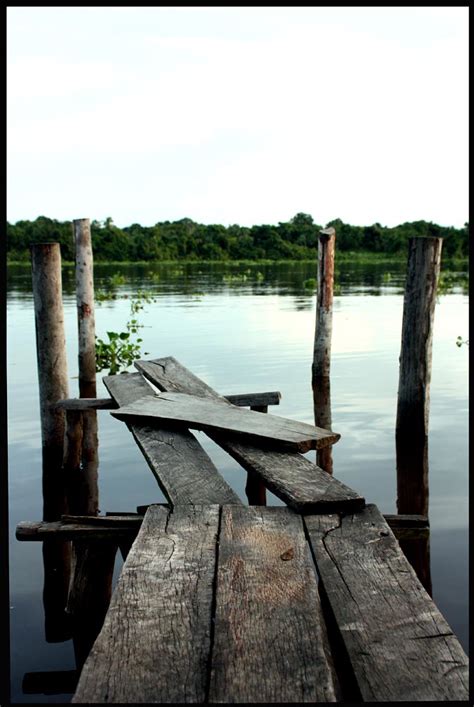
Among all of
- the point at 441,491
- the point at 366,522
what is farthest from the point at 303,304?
the point at 366,522

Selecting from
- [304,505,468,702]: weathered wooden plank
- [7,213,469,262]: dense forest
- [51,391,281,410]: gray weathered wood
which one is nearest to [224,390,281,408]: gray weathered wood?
[51,391,281,410]: gray weathered wood

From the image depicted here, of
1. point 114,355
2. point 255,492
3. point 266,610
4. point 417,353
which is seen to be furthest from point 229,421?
point 114,355

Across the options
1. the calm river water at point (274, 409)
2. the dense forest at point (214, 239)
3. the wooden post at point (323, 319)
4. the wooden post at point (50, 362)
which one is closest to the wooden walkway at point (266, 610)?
the calm river water at point (274, 409)

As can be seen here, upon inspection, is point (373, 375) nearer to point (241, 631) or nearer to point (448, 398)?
point (448, 398)

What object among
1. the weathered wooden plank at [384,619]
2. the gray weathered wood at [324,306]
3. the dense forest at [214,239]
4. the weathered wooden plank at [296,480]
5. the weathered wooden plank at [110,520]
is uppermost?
the dense forest at [214,239]

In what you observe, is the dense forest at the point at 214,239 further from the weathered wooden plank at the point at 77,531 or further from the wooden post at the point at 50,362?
the weathered wooden plank at the point at 77,531

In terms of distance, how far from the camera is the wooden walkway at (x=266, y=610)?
8.51 ft

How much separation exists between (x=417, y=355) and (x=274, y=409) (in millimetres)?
3459

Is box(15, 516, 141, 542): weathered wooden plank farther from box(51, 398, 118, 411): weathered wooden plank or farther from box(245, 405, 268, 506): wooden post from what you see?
box(51, 398, 118, 411): weathered wooden plank

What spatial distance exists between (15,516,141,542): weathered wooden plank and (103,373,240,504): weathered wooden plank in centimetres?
33

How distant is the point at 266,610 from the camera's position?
3.04 meters

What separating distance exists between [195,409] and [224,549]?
11.2ft

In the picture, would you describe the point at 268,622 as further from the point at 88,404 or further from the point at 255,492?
the point at 88,404

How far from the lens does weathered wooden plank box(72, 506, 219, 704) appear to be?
2566 mm
